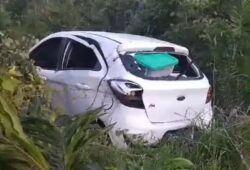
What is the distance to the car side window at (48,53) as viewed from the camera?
8.18m

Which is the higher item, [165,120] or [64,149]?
[64,149]

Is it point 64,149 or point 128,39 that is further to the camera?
point 128,39

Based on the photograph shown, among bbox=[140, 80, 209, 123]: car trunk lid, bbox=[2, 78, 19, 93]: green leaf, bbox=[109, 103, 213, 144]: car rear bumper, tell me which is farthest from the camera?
bbox=[140, 80, 209, 123]: car trunk lid

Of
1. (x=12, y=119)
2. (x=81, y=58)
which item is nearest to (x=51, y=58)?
(x=81, y=58)

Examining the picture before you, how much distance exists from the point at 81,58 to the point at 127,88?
3.85 ft

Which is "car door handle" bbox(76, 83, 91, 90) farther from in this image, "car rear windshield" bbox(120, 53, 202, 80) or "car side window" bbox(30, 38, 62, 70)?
"car side window" bbox(30, 38, 62, 70)

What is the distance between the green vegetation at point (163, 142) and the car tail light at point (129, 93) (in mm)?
541

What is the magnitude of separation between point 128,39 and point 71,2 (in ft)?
29.4

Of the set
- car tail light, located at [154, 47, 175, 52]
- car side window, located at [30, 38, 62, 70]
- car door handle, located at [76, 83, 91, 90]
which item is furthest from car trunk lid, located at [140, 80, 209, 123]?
car side window, located at [30, 38, 62, 70]

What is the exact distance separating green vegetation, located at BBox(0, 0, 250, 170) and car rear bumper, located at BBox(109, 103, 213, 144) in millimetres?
230

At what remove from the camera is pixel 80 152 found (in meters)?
4.39

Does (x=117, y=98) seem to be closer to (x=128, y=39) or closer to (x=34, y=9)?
(x=128, y=39)

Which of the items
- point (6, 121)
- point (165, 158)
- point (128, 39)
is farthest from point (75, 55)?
point (6, 121)

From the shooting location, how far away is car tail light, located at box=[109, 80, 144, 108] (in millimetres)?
6641
